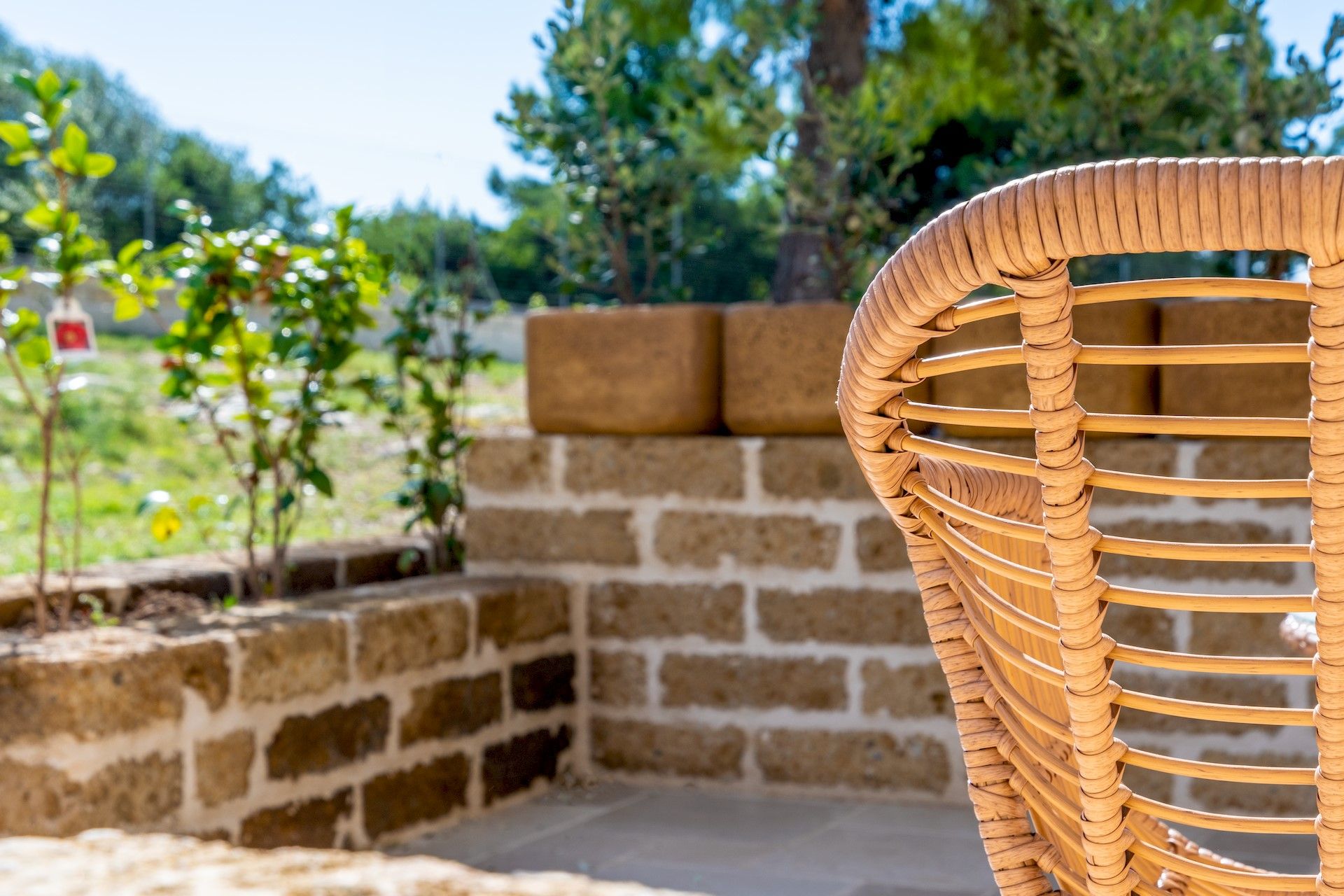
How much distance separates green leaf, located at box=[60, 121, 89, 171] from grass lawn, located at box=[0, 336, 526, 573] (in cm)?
162

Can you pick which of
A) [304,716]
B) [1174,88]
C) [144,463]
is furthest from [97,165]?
[144,463]

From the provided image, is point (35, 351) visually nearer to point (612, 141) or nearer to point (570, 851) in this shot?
point (570, 851)

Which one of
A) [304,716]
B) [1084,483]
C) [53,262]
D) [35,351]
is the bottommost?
[304,716]

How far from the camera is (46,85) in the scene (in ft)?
7.35

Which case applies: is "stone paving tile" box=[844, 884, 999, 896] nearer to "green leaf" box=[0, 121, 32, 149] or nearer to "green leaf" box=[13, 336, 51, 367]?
"green leaf" box=[13, 336, 51, 367]

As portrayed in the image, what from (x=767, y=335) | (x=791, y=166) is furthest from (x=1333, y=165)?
(x=791, y=166)

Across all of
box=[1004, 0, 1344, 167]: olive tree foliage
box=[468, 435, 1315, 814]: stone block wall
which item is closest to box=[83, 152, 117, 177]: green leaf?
box=[468, 435, 1315, 814]: stone block wall

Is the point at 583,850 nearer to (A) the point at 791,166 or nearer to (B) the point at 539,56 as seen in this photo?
(A) the point at 791,166

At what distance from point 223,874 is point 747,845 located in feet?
4.39

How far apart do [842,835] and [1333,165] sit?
2170mm

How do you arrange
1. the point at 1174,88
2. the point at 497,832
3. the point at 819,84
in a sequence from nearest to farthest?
1. the point at 497,832
2. the point at 1174,88
3. the point at 819,84

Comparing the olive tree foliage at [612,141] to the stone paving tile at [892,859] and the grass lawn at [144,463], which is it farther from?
the stone paving tile at [892,859]

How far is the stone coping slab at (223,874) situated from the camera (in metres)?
1.29

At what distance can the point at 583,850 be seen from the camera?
2.47m
